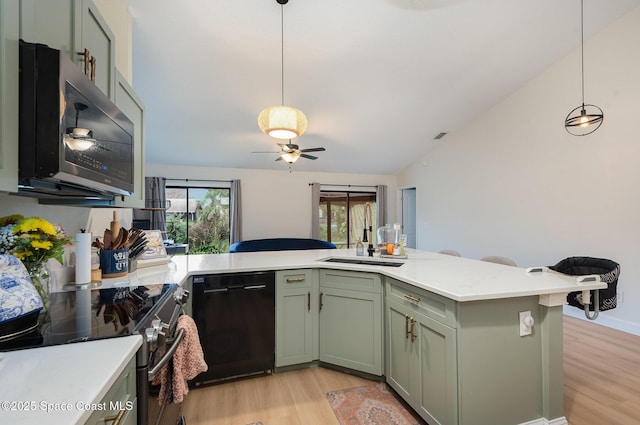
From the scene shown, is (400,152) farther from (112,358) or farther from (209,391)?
(112,358)

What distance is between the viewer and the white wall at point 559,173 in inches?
123

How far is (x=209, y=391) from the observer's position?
2.02 m

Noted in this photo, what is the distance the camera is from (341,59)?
338 centimetres

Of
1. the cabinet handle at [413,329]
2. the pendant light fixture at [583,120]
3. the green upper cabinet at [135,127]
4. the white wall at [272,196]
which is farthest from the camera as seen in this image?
the white wall at [272,196]

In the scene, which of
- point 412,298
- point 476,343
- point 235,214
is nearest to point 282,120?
point 412,298

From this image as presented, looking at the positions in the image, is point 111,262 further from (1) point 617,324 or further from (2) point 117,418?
(1) point 617,324

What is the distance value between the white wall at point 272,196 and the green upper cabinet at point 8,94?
569cm

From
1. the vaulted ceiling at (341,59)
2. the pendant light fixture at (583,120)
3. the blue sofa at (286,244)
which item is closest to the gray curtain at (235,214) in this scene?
the blue sofa at (286,244)

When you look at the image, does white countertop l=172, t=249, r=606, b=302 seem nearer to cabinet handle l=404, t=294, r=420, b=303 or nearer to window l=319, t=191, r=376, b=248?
cabinet handle l=404, t=294, r=420, b=303

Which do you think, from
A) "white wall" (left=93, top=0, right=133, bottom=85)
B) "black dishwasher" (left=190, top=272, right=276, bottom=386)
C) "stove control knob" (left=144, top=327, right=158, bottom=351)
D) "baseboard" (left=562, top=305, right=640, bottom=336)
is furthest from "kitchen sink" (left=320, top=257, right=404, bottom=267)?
"baseboard" (left=562, top=305, right=640, bottom=336)

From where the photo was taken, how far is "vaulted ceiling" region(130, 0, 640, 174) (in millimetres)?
2752

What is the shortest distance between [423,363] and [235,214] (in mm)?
5249

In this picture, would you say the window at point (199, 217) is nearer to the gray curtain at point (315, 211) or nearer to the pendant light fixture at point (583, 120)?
the gray curtain at point (315, 211)

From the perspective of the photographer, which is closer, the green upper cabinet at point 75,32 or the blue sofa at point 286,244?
the green upper cabinet at point 75,32
